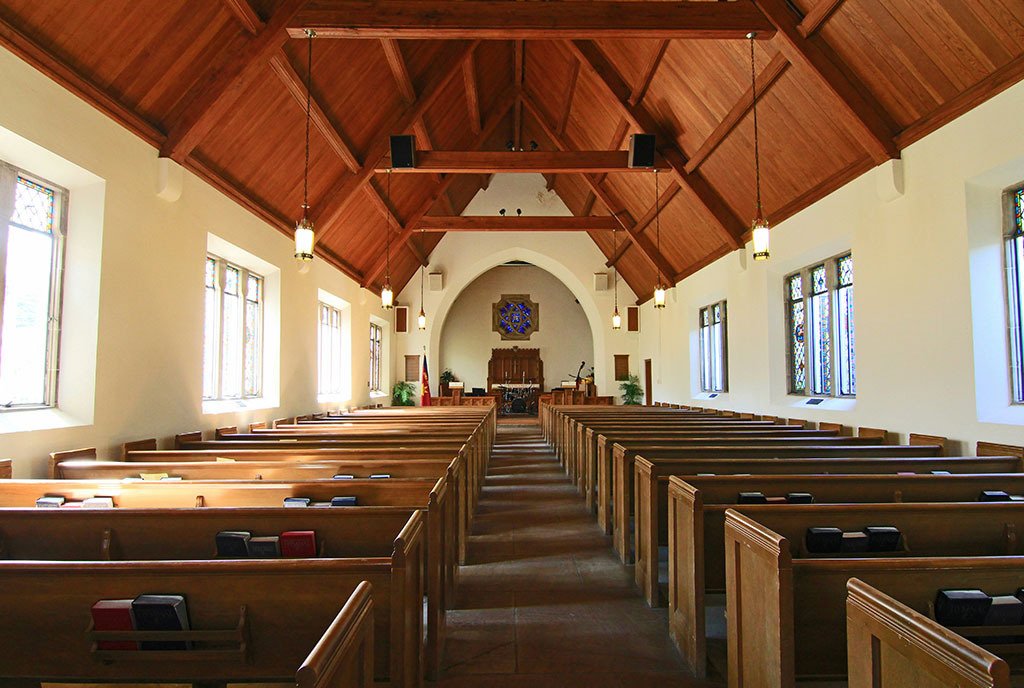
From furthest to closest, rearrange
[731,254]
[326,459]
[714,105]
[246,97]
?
[731,254] < [714,105] < [246,97] < [326,459]

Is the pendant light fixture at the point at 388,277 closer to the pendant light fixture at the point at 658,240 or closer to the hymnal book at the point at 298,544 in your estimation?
the pendant light fixture at the point at 658,240

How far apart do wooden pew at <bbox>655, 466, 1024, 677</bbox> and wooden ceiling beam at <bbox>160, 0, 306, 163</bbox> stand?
4.31m

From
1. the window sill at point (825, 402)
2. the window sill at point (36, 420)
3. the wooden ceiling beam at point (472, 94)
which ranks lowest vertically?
the window sill at point (36, 420)

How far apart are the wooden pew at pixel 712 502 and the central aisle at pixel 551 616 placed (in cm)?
17

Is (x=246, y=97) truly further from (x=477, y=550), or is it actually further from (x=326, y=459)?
(x=477, y=550)

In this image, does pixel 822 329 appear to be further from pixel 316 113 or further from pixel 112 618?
pixel 112 618

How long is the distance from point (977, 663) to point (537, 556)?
3169 millimetres

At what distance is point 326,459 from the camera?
388cm

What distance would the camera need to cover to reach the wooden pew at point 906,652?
0.98m

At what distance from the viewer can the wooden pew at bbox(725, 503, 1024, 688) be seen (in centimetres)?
155

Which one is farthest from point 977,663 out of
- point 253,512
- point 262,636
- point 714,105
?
point 714,105

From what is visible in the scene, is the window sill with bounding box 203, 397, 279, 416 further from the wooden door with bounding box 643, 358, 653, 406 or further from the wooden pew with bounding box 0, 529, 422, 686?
the wooden door with bounding box 643, 358, 653, 406

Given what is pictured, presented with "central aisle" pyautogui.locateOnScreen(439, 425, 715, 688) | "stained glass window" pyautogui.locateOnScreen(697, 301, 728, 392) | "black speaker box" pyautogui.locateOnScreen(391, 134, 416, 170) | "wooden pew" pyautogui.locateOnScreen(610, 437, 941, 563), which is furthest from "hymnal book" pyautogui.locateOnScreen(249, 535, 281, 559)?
"stained glass window" pyautogui.locateOnScreen(697, 301, 728, 392)

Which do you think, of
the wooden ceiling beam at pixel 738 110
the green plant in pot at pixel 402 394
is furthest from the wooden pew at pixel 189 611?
the green plant in pot at pixel 402 394
